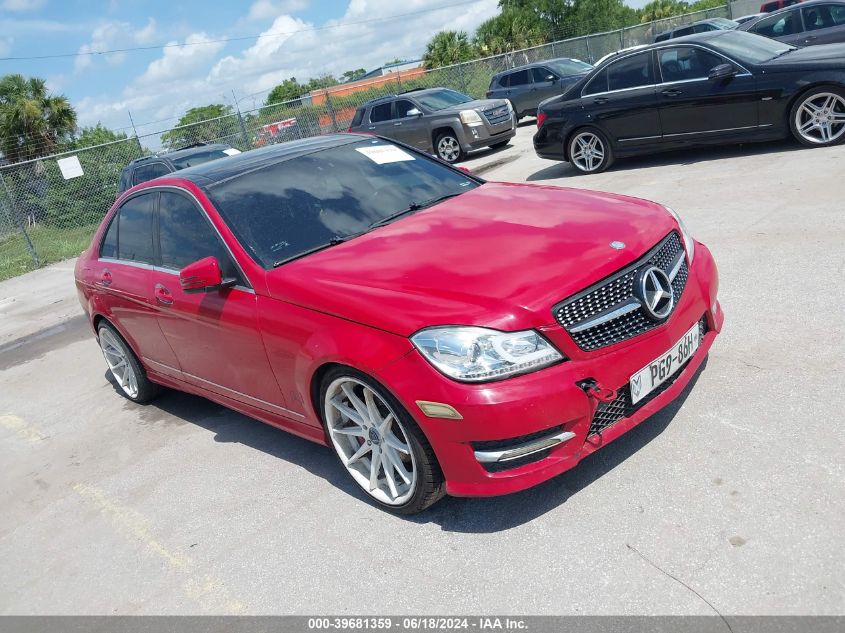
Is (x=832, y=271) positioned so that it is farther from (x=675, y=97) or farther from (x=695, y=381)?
(x=675, y=97)

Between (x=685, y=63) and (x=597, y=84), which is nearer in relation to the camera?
(x=685, y=63)

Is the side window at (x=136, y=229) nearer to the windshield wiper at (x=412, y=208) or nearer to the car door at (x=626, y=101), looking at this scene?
the windshield wiper at (x=412, y=208)

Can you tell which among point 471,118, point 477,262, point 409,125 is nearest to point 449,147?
point 471,118

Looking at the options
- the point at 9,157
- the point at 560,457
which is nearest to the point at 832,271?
the point at 560,457

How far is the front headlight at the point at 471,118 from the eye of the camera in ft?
52.4

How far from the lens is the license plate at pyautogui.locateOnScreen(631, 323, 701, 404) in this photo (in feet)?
10.9

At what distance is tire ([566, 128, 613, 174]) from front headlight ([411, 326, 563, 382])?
8177 mm

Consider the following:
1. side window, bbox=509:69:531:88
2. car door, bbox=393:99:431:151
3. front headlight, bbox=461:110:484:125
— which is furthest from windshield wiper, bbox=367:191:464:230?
side window, bbox=509:69:531:88

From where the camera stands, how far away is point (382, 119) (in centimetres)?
1773

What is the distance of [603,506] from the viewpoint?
11.0ft

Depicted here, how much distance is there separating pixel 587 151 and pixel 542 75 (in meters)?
10.3

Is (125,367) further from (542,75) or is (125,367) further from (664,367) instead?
(542,75)

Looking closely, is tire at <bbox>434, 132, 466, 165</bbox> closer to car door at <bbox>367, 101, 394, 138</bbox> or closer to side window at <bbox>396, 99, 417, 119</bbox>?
side window at <bbox>396, 99, 417, 119</bbox>

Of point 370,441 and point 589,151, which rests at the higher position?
point 589,151
